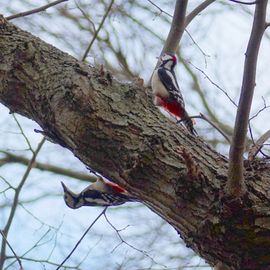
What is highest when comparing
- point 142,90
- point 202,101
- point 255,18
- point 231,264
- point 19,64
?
point 202,101

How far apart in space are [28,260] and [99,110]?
1873 mm

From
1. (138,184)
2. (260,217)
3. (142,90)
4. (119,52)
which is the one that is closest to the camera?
(260,217)

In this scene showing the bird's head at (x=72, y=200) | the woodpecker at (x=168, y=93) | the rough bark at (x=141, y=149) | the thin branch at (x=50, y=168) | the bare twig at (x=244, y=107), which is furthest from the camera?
the thin branch at (x=50, y=168)

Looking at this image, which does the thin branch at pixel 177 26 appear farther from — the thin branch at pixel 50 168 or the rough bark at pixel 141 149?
the thin branch at pixel 50 168

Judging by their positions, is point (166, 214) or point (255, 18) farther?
point (166, 214)

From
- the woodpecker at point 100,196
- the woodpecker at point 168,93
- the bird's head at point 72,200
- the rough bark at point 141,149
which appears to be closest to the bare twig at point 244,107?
the rough bark at point 141,149

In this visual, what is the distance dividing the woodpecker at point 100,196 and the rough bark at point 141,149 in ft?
3.05

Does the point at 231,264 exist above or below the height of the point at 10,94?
below

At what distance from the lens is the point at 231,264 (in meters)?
2.20

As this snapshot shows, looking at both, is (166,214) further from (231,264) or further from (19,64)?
(19,64)

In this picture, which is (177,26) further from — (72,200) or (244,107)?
(72,200)

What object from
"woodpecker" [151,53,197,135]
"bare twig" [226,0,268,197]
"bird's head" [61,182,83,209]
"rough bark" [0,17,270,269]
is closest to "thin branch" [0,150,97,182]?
"bird's head" [61,182,83,209]

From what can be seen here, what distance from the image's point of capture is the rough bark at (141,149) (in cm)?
215

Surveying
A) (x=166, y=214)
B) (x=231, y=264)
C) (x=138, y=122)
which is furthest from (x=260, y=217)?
(x=138, y=122)
